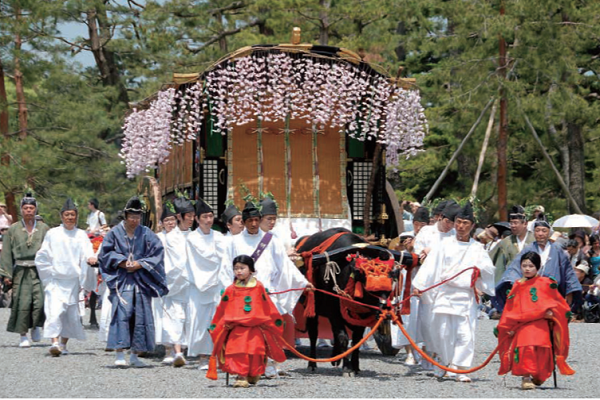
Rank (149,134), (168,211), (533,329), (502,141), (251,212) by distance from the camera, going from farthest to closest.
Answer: (502,141) → (149,134) → (168,211) → (251,212) → (533,329)

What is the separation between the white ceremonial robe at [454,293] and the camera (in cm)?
1003

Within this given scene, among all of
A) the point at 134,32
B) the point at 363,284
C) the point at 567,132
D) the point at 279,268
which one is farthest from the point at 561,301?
the point at 134,32

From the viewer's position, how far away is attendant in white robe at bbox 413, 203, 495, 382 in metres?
10.1

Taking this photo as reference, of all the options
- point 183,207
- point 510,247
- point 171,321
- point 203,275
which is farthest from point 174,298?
point 510,247

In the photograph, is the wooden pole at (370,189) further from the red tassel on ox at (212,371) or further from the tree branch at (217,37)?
the tree branch at (217,37)

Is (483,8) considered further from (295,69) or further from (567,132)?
(295,69)

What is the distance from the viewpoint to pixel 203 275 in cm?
1151

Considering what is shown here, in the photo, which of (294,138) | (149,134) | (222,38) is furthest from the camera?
(222,38)

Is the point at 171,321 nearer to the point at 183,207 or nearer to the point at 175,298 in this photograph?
the point at 175,298

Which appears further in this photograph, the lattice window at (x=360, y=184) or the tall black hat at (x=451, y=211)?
the lattice window at (x=360, y=184)

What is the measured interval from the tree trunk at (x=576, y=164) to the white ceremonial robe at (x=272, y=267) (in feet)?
56.9

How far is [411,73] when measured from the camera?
108 ft

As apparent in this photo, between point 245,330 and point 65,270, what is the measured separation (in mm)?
3758

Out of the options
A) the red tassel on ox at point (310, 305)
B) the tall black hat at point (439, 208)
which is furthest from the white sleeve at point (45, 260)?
the tall black hat at point (439, 208)
